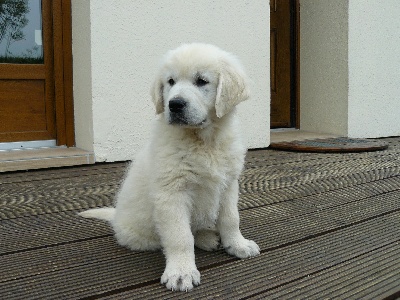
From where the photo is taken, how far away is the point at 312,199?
116 inches

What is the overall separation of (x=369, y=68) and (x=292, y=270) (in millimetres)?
5577

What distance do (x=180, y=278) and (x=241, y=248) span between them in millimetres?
395

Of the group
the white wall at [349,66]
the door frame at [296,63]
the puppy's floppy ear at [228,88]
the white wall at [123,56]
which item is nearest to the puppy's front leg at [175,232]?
the puppy's floppy ear at [228,88]

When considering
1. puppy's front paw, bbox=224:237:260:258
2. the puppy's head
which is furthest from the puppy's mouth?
puppy's front paw, bbox=224:237:260:258

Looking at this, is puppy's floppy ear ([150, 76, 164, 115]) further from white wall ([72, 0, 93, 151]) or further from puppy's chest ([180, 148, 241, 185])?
white wall ([72, 0, 93, 151])

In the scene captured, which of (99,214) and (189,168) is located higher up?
(189,168)

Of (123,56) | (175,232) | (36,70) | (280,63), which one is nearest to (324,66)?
(280,63)

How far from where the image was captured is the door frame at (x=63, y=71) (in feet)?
14.2

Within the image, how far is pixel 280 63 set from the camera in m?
6.98

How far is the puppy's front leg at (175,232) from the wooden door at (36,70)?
2.88 m

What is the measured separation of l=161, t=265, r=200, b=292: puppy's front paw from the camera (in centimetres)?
162

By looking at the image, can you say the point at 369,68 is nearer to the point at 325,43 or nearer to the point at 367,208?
the point at 325,43

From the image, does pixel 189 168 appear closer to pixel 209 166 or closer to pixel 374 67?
pixel 209 166

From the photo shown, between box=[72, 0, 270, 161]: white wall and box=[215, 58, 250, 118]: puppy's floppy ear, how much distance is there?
6.79ft
